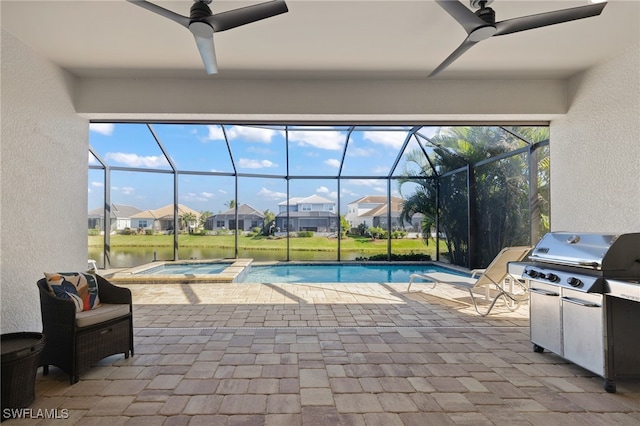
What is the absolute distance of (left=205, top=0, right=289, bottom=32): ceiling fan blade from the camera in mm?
2506

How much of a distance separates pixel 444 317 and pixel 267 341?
247 centimetres

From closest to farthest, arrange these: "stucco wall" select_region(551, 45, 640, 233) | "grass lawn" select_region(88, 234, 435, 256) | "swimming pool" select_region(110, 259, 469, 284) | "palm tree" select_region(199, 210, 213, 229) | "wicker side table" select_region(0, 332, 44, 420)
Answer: "wicker side table" select_region(0, 332, 44, 420) → "stucco wall" select_region(551, 45, 640, 233) → "swimming pool" select_region(110, 259, 469, 284) → "palm tree" select_region(199, 210, 213, 229) → "grass lawn" select_region(88, 234, 435, 256)

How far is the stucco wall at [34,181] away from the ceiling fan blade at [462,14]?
155 inches

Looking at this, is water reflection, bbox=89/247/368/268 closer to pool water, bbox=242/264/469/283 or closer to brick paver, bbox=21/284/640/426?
pool water, bbox=242/264/469/283

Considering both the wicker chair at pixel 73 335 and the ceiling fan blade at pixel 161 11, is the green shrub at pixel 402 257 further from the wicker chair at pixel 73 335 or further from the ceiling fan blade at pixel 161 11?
the ceiling fan blade at pixel 161 11

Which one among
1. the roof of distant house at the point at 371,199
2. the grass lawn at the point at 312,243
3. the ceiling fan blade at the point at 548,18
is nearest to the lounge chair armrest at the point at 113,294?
the ceiling fan blade at the point at 548,18

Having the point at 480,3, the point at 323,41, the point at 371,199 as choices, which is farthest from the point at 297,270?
the point at 480,3

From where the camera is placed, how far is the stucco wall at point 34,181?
10.7 ft

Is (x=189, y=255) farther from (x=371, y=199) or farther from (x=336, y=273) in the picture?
(x=371, y=199)

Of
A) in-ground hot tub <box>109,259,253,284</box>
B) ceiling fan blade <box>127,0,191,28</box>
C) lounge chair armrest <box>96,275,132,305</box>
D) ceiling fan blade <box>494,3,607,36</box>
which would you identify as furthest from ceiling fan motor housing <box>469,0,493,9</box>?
in-ground hot tub <box>109,259,253,284</box>

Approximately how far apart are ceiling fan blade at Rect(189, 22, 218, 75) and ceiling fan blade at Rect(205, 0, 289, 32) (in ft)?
0.22

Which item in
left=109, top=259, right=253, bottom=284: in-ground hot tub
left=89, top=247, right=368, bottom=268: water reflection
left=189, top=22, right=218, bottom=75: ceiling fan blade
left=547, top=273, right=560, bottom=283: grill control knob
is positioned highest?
left=189, top=22, right=218, bottom=75: ceiling fan blade

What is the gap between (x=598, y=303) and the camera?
2746 mm

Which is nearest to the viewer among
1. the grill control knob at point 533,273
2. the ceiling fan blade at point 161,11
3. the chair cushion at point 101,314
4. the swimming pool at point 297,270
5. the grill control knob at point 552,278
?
the ceiling fan blade at point 161,11
